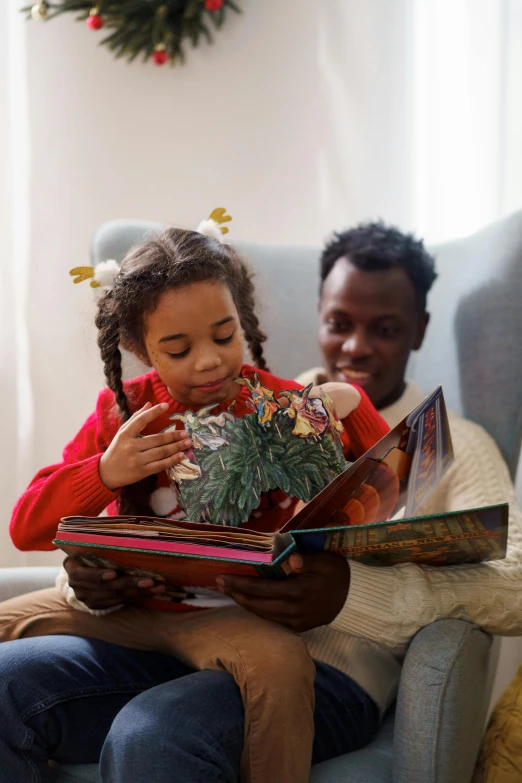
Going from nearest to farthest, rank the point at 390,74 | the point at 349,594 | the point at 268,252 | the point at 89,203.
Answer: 1. the point at 349,594
2. the point at 268,252
3. the point at 390,74
4. the point at 89,203

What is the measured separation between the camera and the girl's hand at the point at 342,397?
3.81ft

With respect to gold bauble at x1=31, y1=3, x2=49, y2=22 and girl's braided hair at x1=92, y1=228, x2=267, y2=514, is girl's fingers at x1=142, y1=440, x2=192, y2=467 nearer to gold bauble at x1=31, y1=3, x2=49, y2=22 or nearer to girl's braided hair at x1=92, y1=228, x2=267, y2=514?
girl's braided hair at x1=92, y1=228, x2=267, y2=514

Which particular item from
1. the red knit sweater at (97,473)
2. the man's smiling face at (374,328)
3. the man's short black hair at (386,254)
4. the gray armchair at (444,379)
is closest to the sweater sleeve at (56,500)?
the red knit sweater at (97,473)

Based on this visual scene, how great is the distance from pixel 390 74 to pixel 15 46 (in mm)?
953

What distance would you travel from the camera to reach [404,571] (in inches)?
41.0

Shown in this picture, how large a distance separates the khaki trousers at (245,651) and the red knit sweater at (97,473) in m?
0.12

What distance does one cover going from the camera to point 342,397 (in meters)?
1.17

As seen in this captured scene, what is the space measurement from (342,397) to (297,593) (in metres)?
0.31

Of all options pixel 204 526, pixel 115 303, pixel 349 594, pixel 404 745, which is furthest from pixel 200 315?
pixel 404 745

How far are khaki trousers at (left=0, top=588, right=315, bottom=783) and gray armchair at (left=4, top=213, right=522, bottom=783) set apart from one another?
0.10 meters

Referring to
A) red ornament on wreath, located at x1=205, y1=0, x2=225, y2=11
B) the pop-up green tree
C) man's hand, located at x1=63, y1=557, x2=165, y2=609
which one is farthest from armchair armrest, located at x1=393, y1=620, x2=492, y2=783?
red ornament on wreath, located at x1=205, y1=0, x2=225, y2=11

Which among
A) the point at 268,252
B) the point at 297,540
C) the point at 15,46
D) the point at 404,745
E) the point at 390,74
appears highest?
the point at 15,46

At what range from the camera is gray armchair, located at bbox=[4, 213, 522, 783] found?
938mm

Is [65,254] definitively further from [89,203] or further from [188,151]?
[188,151]
